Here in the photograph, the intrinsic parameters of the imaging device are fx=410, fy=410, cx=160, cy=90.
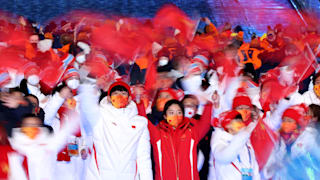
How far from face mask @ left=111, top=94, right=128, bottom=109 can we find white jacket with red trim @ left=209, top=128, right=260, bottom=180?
563mm

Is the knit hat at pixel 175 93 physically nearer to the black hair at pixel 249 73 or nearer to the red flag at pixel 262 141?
the red flag at pixel 262 141

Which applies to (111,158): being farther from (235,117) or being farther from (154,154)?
(235,117)

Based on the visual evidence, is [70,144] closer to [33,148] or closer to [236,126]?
[33,148]

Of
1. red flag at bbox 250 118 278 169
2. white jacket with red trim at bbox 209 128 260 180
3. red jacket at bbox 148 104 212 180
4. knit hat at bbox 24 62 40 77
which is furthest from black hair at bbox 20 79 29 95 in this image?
red flag at bbox 250 118 278 169

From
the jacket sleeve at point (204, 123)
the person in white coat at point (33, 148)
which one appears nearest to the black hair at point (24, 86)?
the person in white coat at point (33, 148)

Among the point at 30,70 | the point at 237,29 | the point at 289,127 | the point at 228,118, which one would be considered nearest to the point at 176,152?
the point at 228,118

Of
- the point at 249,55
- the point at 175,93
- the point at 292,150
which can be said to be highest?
the point at 249,55

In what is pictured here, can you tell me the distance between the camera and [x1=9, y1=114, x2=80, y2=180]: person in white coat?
2279 mm

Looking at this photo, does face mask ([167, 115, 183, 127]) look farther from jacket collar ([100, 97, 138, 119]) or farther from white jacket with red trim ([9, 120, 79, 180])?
white jacket with red trim ([9, 120, 79, 180])

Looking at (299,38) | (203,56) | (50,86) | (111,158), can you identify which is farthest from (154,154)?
(299,38)

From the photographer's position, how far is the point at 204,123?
249 cm

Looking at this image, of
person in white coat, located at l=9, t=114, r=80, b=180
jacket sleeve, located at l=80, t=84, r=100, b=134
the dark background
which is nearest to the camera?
person in white coat, located at l=9, t=114, r=80, b=180

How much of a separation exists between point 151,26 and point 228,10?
1.29 m

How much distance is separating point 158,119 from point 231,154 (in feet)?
2.05
